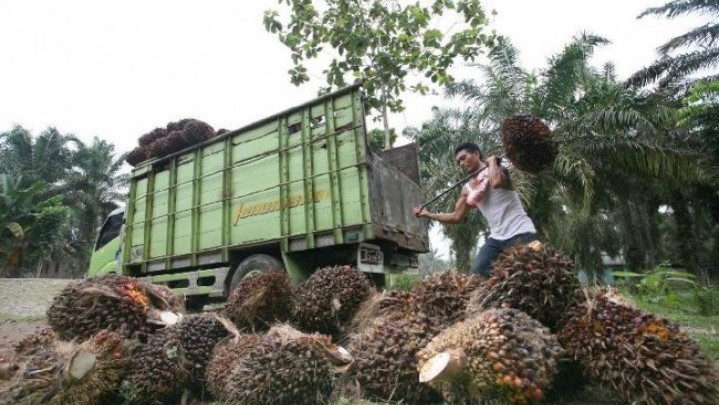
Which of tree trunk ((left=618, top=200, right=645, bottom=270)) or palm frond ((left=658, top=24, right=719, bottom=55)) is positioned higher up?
palm frond ((left=658, top=24, right=719, bottom=55))

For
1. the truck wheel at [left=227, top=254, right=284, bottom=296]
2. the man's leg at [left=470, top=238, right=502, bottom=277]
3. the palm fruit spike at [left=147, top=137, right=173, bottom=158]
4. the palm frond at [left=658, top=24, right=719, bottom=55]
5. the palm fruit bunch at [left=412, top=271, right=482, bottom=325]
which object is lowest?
the palm fruit bunch at [left=412, top=271, right=482, bottom=325]

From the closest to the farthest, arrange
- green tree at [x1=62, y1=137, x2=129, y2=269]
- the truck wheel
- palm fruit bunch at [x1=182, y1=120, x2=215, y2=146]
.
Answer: the truck wheel, palm fruit bunch at [x1=182, y1=120, x2=215, y2=146], green tree at [x1=62, y1=137, x2=129, y2=269]

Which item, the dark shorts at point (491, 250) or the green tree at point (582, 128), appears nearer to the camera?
the dark shorts at point (491, 250)

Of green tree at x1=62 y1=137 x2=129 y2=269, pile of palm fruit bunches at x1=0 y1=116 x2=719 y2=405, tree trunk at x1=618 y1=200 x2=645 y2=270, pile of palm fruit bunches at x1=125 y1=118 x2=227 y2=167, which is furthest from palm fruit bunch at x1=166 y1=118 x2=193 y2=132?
green tree at x1=62 y1=137 x2=129 y2=269

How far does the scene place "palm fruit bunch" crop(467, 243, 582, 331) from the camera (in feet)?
7.54

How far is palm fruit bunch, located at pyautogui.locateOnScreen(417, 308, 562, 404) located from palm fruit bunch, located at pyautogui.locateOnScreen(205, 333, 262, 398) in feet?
3.98

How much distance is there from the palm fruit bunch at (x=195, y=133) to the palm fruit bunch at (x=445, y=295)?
6.76m

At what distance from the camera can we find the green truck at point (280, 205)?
605 cm

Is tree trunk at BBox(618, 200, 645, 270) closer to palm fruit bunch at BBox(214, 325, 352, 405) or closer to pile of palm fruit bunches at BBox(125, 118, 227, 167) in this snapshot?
pile of palm fruit bunches at BBox(125, 118, 227, 167)

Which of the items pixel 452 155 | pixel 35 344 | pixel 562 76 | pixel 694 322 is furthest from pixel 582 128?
pixel 35 344

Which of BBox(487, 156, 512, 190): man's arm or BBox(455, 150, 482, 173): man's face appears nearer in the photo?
BBox(487, 156, 512, 190): man's arm

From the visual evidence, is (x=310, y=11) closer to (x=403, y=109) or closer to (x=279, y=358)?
(x=403, y=109)

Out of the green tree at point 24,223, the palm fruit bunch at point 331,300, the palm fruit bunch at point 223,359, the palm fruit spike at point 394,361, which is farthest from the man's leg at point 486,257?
the green tree at point 24,223

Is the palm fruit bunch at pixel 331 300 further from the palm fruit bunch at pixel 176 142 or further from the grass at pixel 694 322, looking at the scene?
the palm fruit bunch at pixel 176 142
